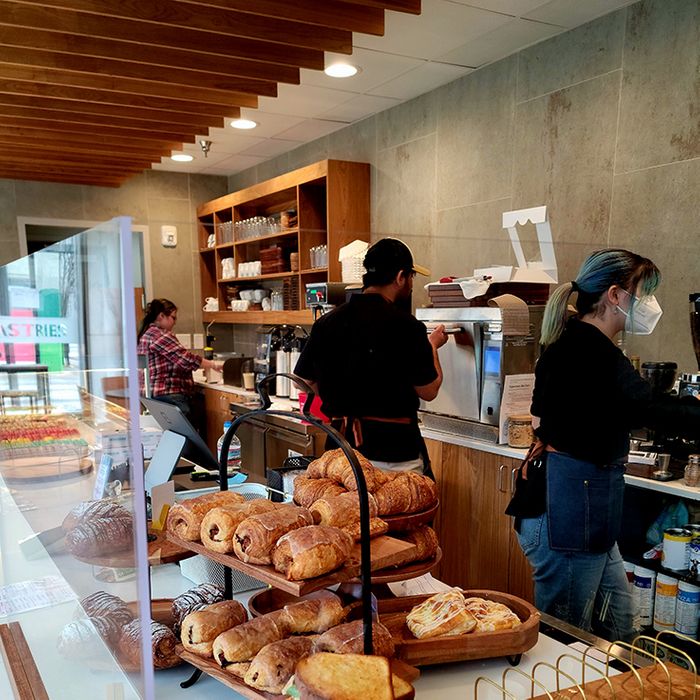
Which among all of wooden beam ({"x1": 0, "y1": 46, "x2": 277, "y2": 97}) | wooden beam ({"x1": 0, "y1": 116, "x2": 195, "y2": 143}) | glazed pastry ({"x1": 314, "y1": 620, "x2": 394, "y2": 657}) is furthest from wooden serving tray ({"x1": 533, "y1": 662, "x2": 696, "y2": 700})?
wooden beam ({"x1": 0, "y1": 116, "x2": 195, "y2": 143})

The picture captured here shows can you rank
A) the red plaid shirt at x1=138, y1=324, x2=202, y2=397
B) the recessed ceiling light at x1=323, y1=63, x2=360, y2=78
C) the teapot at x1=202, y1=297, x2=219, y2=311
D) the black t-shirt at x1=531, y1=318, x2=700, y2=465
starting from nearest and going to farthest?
the black t-shirt at x1=531, y1=318, x2=700, y2=465 < the recessed ceiling light at x1=323, y1=63, x2=360, y2=78 < the red plaid shirt at x1=138, y1=324, x2=202, y2=397 < the teapot at x1=202, y1=297, x2=219, y2=311

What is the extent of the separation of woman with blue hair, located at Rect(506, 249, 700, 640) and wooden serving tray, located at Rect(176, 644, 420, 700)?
1.05 meters

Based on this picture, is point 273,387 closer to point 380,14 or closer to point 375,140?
point 375,140

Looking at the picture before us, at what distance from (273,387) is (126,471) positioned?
161 inches

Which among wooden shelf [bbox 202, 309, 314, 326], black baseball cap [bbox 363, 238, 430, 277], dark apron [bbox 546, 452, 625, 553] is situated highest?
black baseball cap [bbox 363, 238, 430, 277]

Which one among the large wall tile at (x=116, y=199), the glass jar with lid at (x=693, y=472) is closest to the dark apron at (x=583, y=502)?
the glass jar with lid at (x=693, y=472)

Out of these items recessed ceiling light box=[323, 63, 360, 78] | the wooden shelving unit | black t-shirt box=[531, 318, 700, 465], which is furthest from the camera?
the wooden shelving unit

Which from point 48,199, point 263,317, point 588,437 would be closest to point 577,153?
point 588,437

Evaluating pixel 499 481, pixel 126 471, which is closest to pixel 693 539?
pixel 499 481

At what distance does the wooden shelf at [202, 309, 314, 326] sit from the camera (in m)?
4.41

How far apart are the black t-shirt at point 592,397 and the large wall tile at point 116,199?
15.9ft

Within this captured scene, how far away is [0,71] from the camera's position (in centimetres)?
292

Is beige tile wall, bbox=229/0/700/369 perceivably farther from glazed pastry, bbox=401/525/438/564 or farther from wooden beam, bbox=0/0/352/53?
glazed pastry, bbox=401/525/438/564

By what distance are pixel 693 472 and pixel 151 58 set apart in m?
2.85
